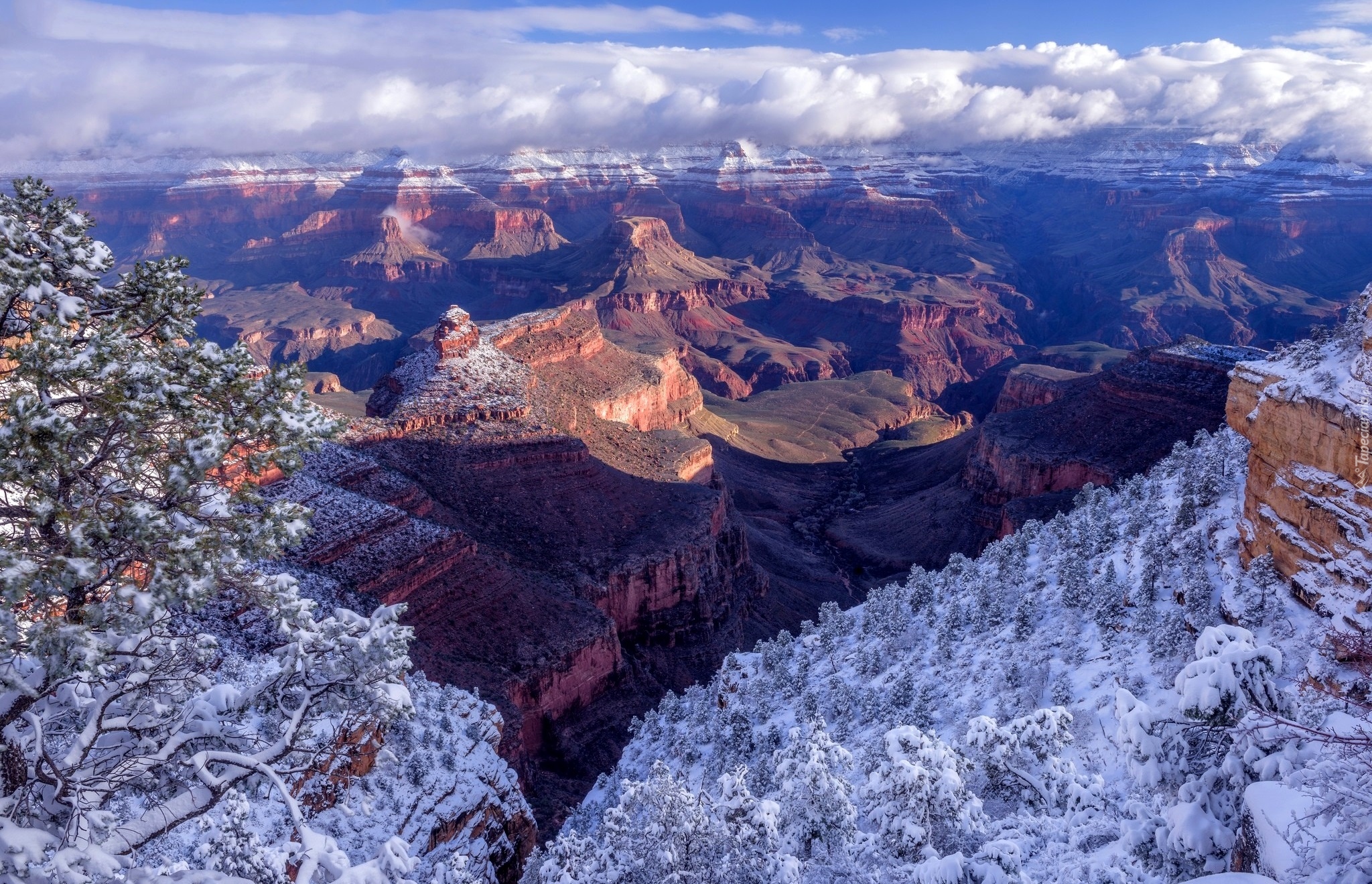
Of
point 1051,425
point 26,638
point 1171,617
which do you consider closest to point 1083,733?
point 1171,617

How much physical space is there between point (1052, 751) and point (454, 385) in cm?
4990

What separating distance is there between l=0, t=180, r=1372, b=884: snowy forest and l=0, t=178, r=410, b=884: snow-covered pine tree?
0.12 ft

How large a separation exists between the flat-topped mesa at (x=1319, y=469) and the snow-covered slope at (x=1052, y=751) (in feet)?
2.86

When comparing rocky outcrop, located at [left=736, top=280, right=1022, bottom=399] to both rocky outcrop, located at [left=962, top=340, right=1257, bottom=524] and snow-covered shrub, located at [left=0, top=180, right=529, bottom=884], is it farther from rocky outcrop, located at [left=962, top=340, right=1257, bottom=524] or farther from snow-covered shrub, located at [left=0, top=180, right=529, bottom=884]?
snow-covered shrub, located at [left=0, top=180, right=529, bottom=884]

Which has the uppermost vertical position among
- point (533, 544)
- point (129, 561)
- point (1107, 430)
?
point (129, 561)

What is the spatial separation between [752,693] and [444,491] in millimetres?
25397

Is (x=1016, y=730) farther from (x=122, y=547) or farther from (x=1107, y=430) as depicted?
(x=1107, y=430)

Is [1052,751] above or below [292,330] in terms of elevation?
above

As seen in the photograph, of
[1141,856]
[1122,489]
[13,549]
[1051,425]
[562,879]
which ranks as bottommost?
[1051,425]

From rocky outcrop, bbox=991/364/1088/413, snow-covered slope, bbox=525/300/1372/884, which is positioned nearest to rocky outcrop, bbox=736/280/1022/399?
rocky outcrop, bbox=991/364/1088/413

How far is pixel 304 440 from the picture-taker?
968 centimetres

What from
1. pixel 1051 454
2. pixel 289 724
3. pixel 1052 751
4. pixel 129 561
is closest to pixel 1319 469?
pixel 1052 751

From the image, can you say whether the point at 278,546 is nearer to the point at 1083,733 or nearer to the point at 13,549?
the point at 13,549

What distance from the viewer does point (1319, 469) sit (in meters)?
18.4
